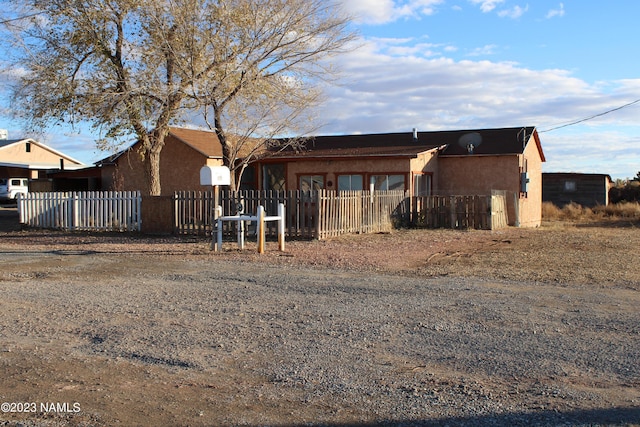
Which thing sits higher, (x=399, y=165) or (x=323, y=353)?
(x=399, y=165)

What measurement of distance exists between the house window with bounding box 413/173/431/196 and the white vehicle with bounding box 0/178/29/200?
28.4 metres

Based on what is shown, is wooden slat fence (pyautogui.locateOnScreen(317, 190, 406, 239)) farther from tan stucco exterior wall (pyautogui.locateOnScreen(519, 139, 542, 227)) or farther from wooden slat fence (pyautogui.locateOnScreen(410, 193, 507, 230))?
tan stucco exterior wall (pyautogui.locateOnScreen(519, 139, 542, 227))

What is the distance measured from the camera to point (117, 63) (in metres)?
21.5

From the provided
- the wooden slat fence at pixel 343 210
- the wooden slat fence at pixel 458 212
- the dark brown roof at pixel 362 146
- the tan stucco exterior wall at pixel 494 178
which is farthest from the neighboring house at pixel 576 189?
the wooden slat fence at pixel 458 212

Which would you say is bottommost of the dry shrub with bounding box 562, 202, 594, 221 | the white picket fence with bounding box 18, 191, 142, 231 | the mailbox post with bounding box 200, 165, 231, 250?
the dry shrub with bounding box 562, 202, 594, 221

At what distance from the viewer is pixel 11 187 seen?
43.9 m

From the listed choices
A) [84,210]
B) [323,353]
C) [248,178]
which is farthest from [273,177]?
[323,353]

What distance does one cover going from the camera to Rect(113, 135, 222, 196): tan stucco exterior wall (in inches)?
1164

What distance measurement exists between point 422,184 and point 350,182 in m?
2.98

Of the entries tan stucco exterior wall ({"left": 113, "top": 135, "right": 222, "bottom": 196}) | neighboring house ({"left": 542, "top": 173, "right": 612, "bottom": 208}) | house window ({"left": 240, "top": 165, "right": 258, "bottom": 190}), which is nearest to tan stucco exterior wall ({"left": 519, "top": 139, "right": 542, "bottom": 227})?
neighboring house ({"left": 542, "top": 173, "right": 612, "bottom": 208})

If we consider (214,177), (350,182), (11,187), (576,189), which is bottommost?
(214,177)

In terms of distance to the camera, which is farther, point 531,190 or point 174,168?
point 174,168

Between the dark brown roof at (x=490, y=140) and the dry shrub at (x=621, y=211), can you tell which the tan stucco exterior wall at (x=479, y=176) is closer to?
the dark brown roof at (x=490, y=140)

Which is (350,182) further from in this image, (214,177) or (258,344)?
(258,344)
